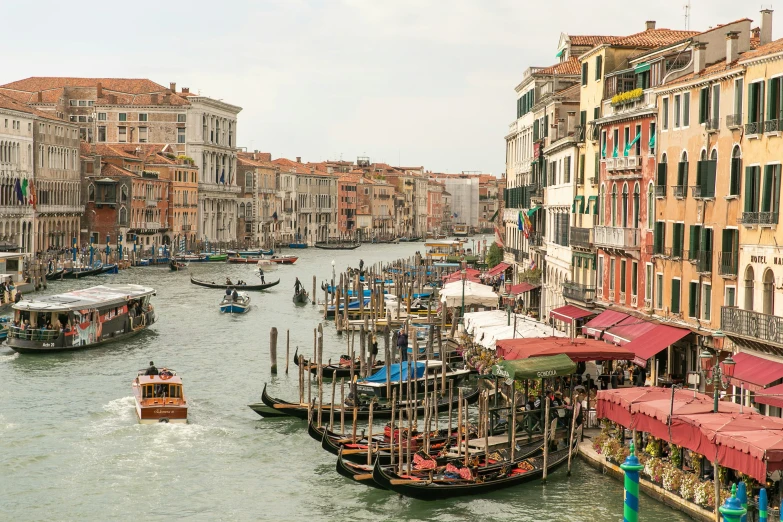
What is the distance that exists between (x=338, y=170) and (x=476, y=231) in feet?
99.0

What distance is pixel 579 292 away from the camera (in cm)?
2338

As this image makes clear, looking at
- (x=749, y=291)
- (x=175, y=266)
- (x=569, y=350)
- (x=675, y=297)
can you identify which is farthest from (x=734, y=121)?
(x=175, y=266)

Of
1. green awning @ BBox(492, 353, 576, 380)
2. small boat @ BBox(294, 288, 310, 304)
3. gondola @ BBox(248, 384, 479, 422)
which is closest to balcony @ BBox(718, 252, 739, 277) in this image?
green awning @ BBox(492, 353, 576, 380)

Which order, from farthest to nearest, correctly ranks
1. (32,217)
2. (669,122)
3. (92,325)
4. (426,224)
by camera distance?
1. (426,224)
2. (32,217)
3. (92,325)
4. (669,122)

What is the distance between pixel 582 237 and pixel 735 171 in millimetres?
7441

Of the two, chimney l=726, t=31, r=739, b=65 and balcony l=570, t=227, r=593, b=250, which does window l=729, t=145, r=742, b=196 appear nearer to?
chimney l=726, t=31, r=739, b=65

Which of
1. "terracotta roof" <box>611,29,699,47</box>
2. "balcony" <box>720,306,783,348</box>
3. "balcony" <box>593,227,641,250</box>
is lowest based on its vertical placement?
"balcony" <box>720,306,783,348</box>

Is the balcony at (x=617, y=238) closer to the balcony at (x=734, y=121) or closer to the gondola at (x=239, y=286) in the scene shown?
the balcony at (x=734, y=121)

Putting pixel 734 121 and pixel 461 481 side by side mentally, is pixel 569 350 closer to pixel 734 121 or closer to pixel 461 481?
pixel 461 481

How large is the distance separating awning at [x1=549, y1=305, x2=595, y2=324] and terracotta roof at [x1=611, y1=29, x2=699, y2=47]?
5.04m

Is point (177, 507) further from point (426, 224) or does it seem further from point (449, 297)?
point (426, 224)

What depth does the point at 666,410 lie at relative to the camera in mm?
13398

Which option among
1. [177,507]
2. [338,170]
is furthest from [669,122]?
[338,170]

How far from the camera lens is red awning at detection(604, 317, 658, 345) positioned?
1911 cm
